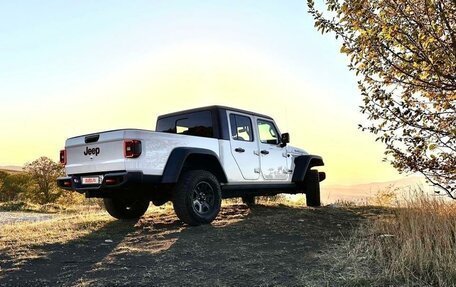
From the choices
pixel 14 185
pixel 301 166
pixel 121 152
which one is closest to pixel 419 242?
pixel 121 152

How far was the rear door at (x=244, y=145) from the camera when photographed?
26.2 feet

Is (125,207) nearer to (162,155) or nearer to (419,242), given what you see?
(162,155)

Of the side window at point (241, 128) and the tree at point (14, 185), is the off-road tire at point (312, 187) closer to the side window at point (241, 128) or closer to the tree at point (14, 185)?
the side window at point (241, 128)

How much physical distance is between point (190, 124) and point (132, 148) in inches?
85.1

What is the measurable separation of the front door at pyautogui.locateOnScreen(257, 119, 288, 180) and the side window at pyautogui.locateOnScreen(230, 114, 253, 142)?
326 mm

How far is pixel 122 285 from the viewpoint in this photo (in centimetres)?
388

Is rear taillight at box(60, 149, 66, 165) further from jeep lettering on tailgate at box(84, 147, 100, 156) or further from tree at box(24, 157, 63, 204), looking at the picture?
tree at box(24, 157, 63, 204)

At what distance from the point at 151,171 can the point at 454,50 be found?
14.1 feet

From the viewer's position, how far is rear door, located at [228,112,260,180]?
7.99 meters

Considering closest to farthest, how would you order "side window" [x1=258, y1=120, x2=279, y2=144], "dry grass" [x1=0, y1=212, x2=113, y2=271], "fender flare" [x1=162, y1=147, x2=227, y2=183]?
"dry grass" [x1=0, y1=212, x2=113, y2=271]
"fender flare" [x1=162, y1=147, x2=227, y2=183]
"side window" [x1=258, y1=120, x2=279, y2=144]

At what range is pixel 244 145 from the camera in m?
8.17

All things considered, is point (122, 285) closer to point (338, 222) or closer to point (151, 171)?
point (151, 171)

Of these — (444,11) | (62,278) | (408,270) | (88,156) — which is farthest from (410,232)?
(88,156)

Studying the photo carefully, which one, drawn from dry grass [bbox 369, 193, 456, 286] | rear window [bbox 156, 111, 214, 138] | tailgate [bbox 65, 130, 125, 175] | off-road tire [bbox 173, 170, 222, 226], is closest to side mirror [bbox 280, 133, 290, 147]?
rear window [bbox 156, 111, 214, 138]
